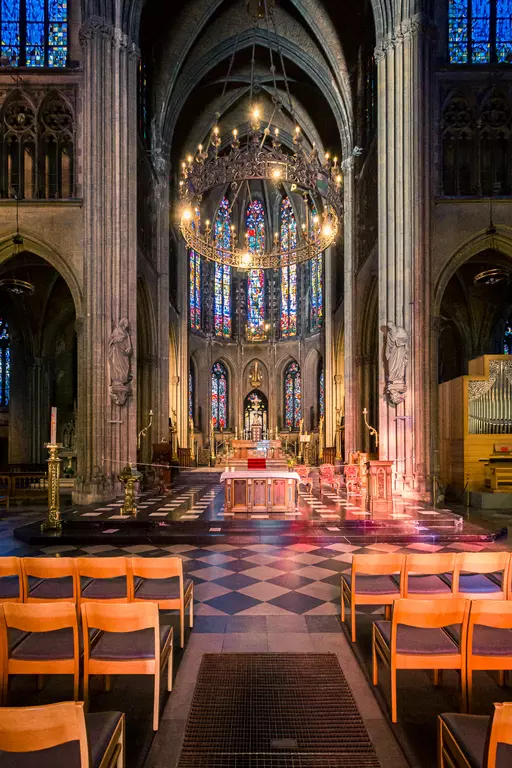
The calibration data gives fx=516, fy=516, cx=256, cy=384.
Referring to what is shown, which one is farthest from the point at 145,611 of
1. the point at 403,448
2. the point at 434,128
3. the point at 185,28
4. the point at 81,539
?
the point at 185,28

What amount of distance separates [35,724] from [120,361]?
13.3m

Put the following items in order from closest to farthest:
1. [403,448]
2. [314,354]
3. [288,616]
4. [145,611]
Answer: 1. [145,611]
2. [288,616]
3. [403,448]
4. [314,354]

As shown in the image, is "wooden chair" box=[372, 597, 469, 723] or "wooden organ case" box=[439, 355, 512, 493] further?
"wooden organ case" box=[439, 355, 512, 493]

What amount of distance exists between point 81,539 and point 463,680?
7.24 metres

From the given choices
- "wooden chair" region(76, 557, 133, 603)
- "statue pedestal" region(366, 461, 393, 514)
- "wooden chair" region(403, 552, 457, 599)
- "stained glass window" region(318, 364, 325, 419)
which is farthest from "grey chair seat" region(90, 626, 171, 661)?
"stained glass window" region(318, 364, 325, 419)

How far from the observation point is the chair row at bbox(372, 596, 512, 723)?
3.21 m

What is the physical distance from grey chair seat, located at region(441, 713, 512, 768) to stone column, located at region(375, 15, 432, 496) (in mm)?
12229

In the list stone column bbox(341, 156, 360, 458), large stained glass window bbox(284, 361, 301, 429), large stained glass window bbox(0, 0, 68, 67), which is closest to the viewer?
large stained glass window bbox(0, 0, 68, 67)

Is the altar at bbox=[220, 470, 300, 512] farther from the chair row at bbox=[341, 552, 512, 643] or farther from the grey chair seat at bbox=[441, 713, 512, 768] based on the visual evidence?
the grey chair seat at bbox=[441, 713, 512, 768]

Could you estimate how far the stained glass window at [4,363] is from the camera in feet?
80.2

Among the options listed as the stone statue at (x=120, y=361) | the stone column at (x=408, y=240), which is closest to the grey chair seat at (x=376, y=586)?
the stone column at (x=408, y=240)

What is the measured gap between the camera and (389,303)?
1519 cm

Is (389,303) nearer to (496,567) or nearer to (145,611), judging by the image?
(496,567)

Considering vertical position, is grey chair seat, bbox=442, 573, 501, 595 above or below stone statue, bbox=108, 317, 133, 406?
below
